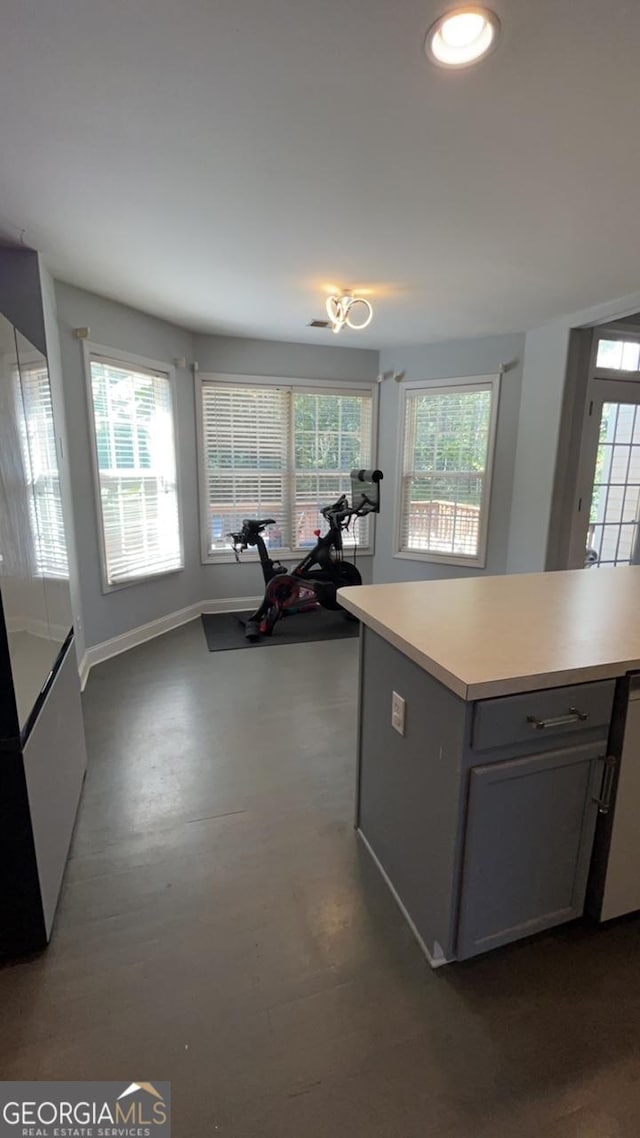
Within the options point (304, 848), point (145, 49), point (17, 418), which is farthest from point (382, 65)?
point (304, 848)

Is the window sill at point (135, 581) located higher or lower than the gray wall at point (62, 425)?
lower

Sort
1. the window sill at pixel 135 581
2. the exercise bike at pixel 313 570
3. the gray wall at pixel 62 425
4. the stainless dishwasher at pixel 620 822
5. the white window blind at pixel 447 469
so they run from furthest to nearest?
the white window blind at pixel 447 469
the exercise bike at pixel 313 570
the window sill at pixel 135 581
the gray wall at pixel 62 425
the stainless dishwasher at pixel 620 822

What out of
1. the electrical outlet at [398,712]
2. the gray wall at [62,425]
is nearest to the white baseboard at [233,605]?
the gray wall at [62,425]

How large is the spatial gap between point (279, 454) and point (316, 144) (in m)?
3.22

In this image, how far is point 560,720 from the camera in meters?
1.27

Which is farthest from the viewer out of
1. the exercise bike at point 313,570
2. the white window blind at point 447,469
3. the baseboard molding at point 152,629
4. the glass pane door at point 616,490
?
the white window blind at point 447,469

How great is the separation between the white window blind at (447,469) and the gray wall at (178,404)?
0.70 meters

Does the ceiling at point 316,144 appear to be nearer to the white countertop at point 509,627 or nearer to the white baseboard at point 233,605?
the white countertop at point 509,627

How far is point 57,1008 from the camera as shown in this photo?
1325 millimetres

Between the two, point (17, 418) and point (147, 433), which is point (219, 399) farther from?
point (17, 418)

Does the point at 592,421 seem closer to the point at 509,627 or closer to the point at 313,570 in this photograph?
the point at 313,570

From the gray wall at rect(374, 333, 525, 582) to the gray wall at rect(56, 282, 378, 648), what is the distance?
289mm

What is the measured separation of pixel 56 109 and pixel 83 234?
0.98m

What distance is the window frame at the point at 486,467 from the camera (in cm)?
452
